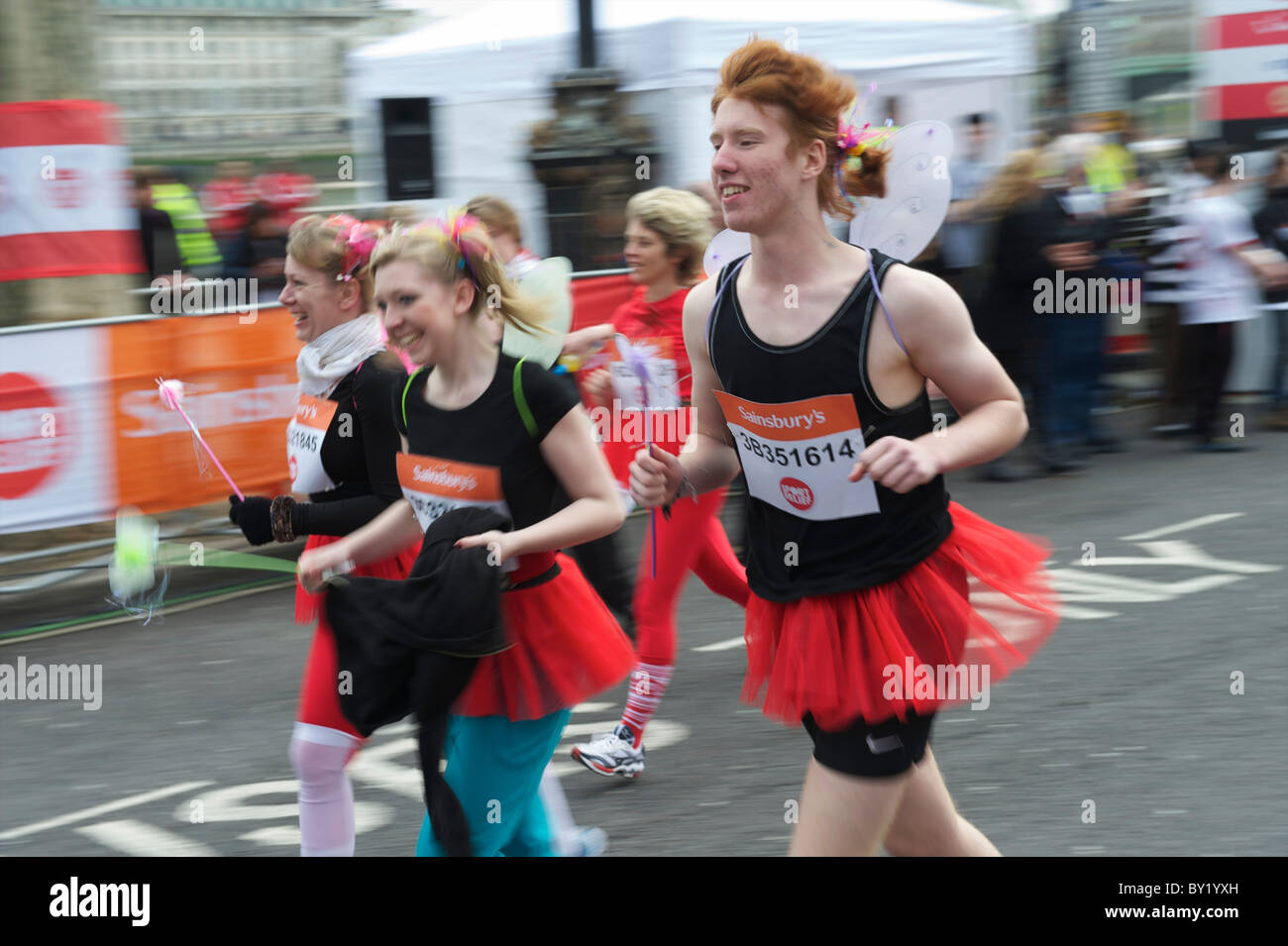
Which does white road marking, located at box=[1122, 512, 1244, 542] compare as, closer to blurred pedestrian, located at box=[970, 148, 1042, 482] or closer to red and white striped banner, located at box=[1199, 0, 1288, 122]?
blurred pedestrian, located at box=[970, 148, 1042, 482]

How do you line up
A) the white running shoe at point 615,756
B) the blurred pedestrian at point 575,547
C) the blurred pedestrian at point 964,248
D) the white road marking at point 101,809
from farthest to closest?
the blurred pedestrian at point 964,248 → the blurred pedestrian at point 575,547 → the white running shoe at point 615,756 → the white road marking at point 101,809

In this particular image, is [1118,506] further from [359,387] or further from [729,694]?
[359,387]

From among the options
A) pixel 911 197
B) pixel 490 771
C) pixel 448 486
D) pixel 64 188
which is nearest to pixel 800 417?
pixel 911 197

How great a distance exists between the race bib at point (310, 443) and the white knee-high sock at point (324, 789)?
71 cm

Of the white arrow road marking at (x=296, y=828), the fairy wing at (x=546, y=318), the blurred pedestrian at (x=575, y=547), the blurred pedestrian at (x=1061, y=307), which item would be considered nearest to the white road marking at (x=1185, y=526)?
the blurred pedestrian at (x=1061, y=307)

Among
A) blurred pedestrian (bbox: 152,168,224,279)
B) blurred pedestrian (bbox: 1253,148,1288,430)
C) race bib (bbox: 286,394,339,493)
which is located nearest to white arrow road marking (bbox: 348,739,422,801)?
race bib (bbox: 286,394,339,493)

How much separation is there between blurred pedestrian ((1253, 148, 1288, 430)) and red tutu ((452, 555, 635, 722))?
28.5ft

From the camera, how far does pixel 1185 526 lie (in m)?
8.17

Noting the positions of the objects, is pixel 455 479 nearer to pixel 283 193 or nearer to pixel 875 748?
pixel 875 748

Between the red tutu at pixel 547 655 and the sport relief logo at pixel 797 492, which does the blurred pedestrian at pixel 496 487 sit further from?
the sport relief logo at pixel 797 492

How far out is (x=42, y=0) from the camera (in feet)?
27.7

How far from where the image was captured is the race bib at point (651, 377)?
5129 millimetres

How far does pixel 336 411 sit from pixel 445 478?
56cm

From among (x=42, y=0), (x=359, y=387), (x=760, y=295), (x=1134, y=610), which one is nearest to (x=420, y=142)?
(x=42, y=0)
